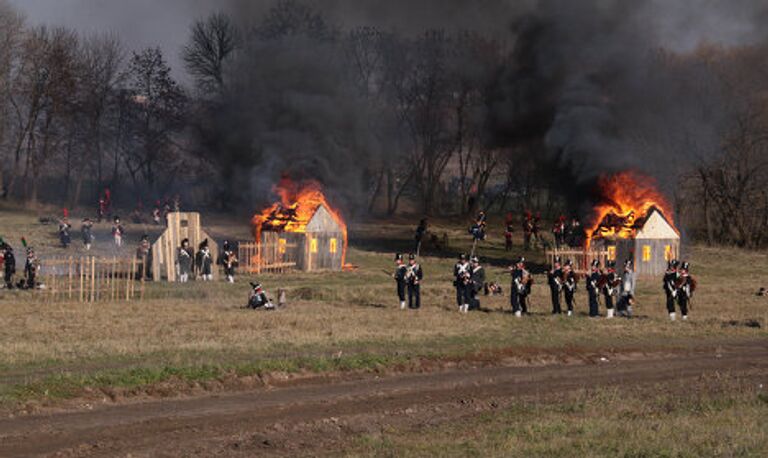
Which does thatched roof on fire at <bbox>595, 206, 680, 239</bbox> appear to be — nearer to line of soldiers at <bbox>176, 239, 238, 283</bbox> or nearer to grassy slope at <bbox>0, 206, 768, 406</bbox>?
grassy slope at <bbox>0, 206, 768, 406</bbox>

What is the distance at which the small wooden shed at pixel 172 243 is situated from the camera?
47281 mm

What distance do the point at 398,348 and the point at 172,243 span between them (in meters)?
22.4

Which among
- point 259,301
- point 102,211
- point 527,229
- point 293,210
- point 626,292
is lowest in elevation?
point 259,301

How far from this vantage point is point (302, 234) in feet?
185

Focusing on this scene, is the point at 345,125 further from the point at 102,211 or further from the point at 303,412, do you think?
the point at 303,412

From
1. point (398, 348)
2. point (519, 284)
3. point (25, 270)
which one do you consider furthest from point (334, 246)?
point (398, 348)

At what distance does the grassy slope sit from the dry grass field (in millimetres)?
57

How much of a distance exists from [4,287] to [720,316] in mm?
26620

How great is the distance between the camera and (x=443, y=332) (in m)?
31.4

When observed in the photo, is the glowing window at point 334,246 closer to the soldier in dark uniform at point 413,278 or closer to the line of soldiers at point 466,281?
the soldier in dark uniform at point 413,278

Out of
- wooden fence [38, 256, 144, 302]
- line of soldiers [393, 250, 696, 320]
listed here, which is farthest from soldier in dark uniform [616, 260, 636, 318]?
wooden fence [38, 256, 144, 302]

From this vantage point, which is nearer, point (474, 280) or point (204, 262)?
point (474, 280)

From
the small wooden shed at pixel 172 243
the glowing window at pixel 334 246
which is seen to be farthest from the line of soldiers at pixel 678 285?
the glowing window at pixel 334 246

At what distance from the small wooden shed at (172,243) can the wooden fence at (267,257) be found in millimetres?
2686
